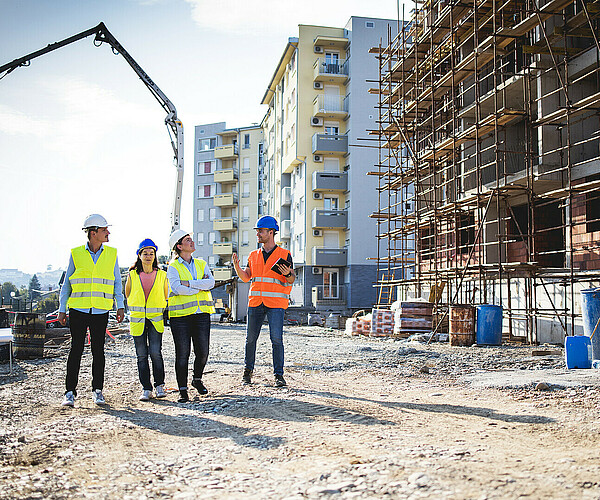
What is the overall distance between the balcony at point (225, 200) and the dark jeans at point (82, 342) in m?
62.5

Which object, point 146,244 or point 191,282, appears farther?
point 146,244

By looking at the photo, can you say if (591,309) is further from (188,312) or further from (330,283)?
(330,283)

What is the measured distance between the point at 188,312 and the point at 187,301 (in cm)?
13

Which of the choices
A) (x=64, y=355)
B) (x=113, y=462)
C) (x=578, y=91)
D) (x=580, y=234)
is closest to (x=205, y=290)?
(x=113, y=462)

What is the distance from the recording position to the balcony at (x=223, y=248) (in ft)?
223

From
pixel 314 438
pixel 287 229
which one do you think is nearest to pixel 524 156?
pixel 314 438

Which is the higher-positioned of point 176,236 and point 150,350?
point 176,236

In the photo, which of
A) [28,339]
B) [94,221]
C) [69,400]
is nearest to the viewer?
[69,400]

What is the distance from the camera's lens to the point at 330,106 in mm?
44562

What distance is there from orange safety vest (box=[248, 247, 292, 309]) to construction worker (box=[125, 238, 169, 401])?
1099 mm

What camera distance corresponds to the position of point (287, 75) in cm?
5044

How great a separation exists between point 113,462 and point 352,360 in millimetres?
8204

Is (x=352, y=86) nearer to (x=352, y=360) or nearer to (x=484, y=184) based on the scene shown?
(x=484, y=184)

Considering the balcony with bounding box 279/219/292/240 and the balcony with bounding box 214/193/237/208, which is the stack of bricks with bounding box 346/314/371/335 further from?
the balcony with bounding box 214/193/237/208
